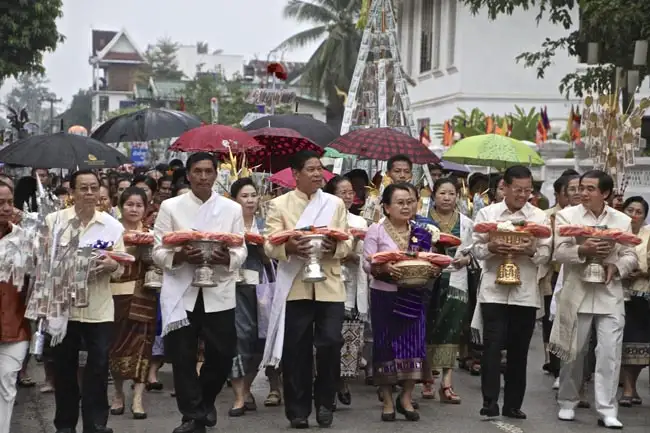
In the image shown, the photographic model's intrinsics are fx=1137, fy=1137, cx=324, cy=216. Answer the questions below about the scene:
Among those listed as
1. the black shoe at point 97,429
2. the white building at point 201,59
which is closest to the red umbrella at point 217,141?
the black shoe at point 97,429

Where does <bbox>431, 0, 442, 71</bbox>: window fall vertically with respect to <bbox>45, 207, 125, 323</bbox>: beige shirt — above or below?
above

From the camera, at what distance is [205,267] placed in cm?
777

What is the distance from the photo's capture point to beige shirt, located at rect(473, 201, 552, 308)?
8.75 metres

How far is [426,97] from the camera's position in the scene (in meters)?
35.9

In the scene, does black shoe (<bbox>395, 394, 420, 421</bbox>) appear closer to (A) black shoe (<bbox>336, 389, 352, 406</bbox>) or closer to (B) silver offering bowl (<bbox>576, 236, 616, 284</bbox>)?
(A) black shoe (<bbox>336, 389, 352, 406</bbox>)

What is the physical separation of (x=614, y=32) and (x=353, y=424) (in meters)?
8.12

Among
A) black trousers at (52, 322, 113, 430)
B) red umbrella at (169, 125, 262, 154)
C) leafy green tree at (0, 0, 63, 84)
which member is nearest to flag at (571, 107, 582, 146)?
red umbrella at (169, 125, 262, 154)

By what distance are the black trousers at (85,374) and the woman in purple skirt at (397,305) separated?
2.14 meters

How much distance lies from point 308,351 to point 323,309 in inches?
14.1

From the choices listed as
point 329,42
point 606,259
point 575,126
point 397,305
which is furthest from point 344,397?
point 329,42

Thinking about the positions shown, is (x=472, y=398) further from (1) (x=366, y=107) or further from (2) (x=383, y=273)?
(1) (x=366, y=107)

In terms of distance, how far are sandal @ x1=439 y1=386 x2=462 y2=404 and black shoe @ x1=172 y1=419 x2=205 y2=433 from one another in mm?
2568

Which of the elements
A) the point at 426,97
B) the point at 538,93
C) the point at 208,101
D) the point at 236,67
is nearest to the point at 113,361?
the point at 538,93

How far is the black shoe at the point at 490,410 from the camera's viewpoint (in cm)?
891
